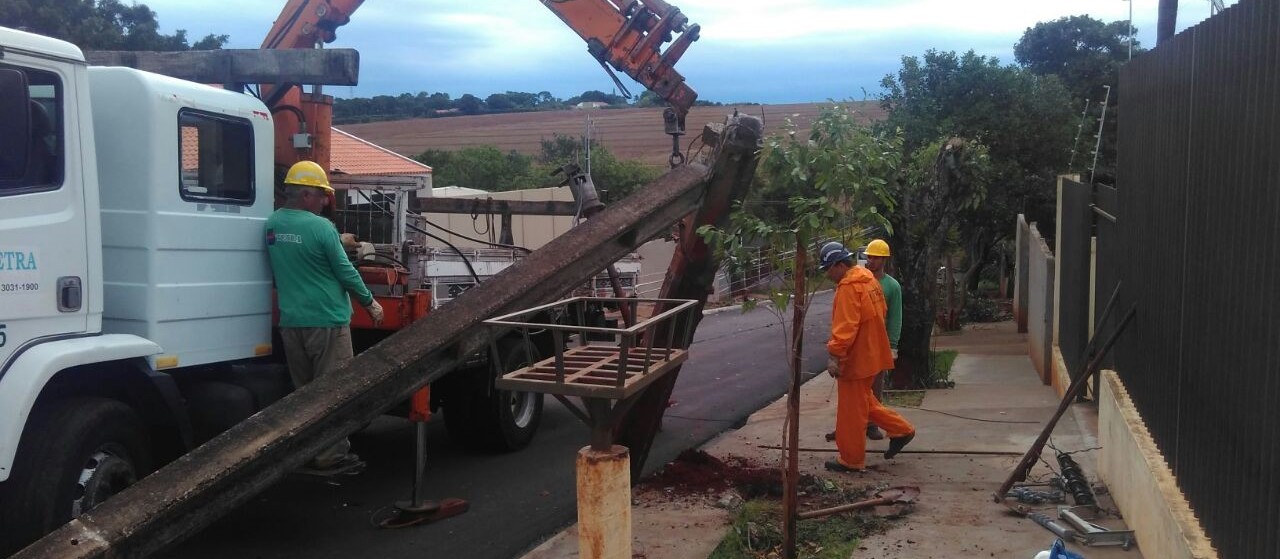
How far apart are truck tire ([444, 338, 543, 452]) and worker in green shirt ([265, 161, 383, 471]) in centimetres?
231

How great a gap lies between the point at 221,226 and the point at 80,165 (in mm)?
1043

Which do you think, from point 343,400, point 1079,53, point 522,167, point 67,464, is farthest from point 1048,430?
point 522,167

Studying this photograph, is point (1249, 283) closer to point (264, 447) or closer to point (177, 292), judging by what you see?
point (264, 447)

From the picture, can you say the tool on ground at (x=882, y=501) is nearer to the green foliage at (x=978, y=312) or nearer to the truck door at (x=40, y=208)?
the truck door at (x=40, y=208)

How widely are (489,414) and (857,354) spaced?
3.10 m

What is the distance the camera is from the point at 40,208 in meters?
5.16

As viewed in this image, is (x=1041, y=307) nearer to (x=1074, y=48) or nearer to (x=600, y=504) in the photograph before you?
(x=600, y=504)

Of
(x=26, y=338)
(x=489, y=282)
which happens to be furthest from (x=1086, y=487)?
(x=26, y=338)

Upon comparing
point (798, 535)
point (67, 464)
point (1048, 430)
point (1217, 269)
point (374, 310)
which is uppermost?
point (1217, 269)

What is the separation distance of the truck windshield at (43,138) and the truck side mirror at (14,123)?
1 centimetres

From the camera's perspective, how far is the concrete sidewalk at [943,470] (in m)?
6.11

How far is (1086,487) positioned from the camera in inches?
262

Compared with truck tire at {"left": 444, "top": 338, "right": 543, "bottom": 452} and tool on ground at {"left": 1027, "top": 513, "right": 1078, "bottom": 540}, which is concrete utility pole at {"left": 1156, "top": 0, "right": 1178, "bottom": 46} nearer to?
tool on ground at {"left": 1027, "top": 513, "right": 1078, "bottom": 540}

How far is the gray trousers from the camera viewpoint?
6574 millimetres
